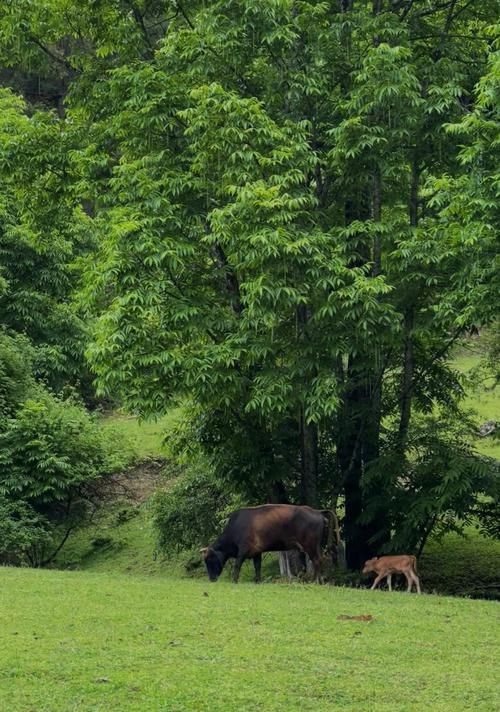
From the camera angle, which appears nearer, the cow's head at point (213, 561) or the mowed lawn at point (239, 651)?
the mowed lawn at point (239, 651)

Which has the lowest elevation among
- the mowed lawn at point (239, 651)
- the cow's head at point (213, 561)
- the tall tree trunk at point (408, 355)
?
the mowed lawn at point (239, 651)

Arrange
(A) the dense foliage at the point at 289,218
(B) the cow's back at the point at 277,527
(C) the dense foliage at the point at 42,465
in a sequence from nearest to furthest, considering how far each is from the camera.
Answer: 1. (A) the dense foliage at the point at 289,218
2. (B) the cow's back at the point at 277,527
3. (C) the dense foliage at the point at 42,465

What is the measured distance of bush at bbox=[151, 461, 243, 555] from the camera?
21453mm

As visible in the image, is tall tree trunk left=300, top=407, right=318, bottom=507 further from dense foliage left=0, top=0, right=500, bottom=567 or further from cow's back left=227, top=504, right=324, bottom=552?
cow's back left=227, top=504, right=324, bottom=552

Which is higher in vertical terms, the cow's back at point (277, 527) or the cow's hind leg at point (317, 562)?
the cow's back at point (277, 527)

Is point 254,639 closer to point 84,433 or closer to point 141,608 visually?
point 141,608

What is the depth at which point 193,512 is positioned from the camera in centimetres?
2152

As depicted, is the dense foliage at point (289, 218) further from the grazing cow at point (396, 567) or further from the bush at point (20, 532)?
the bush at point (20, 532)

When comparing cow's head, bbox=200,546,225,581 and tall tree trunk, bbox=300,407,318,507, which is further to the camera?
tall tree trunk, bbox=300,407,318,507

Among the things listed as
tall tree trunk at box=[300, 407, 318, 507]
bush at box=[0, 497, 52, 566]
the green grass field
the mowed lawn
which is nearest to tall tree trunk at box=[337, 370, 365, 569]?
tall tree trunk at box=[300, 407, 318, 507]

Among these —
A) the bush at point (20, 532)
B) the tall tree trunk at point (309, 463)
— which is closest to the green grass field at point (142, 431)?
the bush at point (20, 532)

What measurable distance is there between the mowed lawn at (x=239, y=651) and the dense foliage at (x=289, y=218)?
3530 mm

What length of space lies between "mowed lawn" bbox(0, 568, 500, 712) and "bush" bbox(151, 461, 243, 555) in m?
7.55

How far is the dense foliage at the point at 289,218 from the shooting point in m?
14.5
